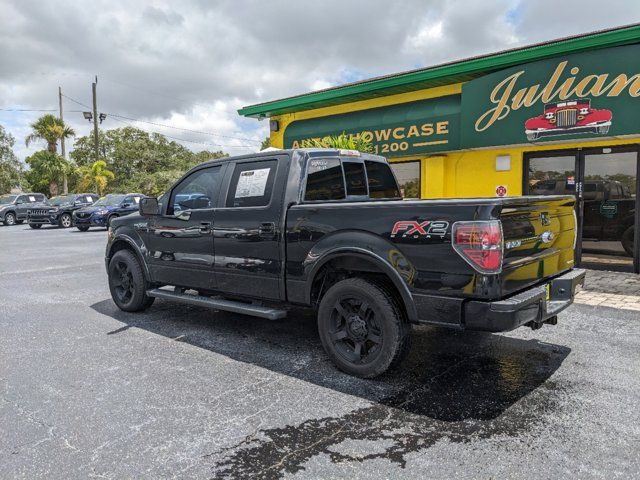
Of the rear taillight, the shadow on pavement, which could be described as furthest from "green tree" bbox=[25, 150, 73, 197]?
the rear taillight

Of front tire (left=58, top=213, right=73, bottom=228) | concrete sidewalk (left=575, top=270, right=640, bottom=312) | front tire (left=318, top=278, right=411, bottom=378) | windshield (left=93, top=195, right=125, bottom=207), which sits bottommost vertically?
concrete sidewalk (left=575, top=270, right=640, bottom=312)

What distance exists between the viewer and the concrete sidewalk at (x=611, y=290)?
6561 mm

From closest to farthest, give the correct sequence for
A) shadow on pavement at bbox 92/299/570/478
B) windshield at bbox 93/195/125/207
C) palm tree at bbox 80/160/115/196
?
shadow on pavement at bbox 92/299/570/478 < windshield at bbox 93/195/125/207 < palm tree at bbox 80/160/115/196

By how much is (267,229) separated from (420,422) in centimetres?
222

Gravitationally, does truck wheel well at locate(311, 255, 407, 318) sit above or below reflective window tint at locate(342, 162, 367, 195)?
below

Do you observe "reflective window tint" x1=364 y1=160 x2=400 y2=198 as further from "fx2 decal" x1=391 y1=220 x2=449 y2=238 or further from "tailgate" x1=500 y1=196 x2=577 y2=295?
"tailgate" x1=500 y1=196 x2=577 y2=295

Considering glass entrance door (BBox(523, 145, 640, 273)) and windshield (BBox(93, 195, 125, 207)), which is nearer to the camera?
glass entrance door (BBox(523, 145, 640, 273))

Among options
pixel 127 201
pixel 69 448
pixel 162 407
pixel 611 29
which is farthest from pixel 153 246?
pixel 127 201

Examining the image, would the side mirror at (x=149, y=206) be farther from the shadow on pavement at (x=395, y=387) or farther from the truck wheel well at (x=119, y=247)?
the shadow on pavement at (x=395, y=387)

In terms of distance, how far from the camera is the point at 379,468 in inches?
106

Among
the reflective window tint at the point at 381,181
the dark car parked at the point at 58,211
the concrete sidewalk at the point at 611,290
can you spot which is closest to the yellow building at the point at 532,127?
the concrete sidewalk at the point at 611,290

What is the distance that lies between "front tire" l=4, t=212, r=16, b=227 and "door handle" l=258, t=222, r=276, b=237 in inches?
1116

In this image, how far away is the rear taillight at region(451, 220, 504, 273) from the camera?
Result: 3.26 m

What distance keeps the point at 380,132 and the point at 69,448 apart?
34.0 ft
